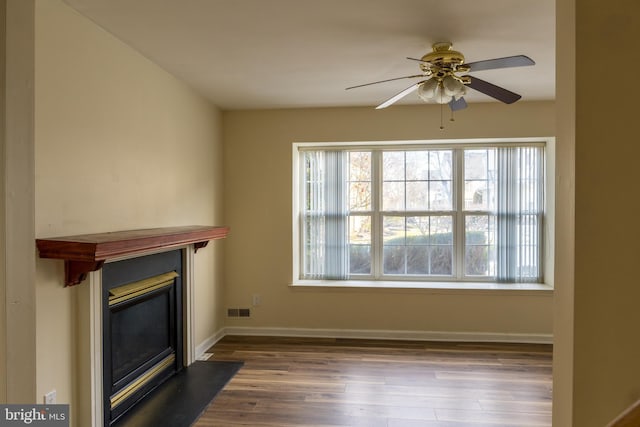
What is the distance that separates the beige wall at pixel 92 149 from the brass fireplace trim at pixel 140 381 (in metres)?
0.41

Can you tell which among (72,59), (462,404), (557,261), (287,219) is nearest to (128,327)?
(72,59)

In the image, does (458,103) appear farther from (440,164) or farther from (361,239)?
(361,239)

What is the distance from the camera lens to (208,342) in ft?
13.4

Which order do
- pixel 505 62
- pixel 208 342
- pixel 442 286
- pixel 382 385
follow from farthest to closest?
pixel 442 286, pixel 208 342, pixel 382 385, pixel 505 62

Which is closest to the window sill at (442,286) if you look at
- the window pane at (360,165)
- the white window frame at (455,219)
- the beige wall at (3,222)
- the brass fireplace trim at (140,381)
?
the white window frame at (455,219)

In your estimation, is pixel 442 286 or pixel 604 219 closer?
pixel 604 219

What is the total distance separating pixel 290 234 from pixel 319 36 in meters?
2.37

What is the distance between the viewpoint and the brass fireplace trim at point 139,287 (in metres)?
2.52

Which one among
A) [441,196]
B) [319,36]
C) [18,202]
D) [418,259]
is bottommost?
[418,259]

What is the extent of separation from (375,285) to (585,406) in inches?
126

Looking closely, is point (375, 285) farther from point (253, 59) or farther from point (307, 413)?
point (253, 59)

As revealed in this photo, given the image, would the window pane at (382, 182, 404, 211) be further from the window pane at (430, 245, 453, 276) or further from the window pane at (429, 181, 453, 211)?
the window pane at (430, 245, 453, 276)

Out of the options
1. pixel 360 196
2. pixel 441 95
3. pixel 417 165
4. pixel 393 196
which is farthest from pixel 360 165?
pixel 441 95

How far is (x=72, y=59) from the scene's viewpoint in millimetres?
2232
